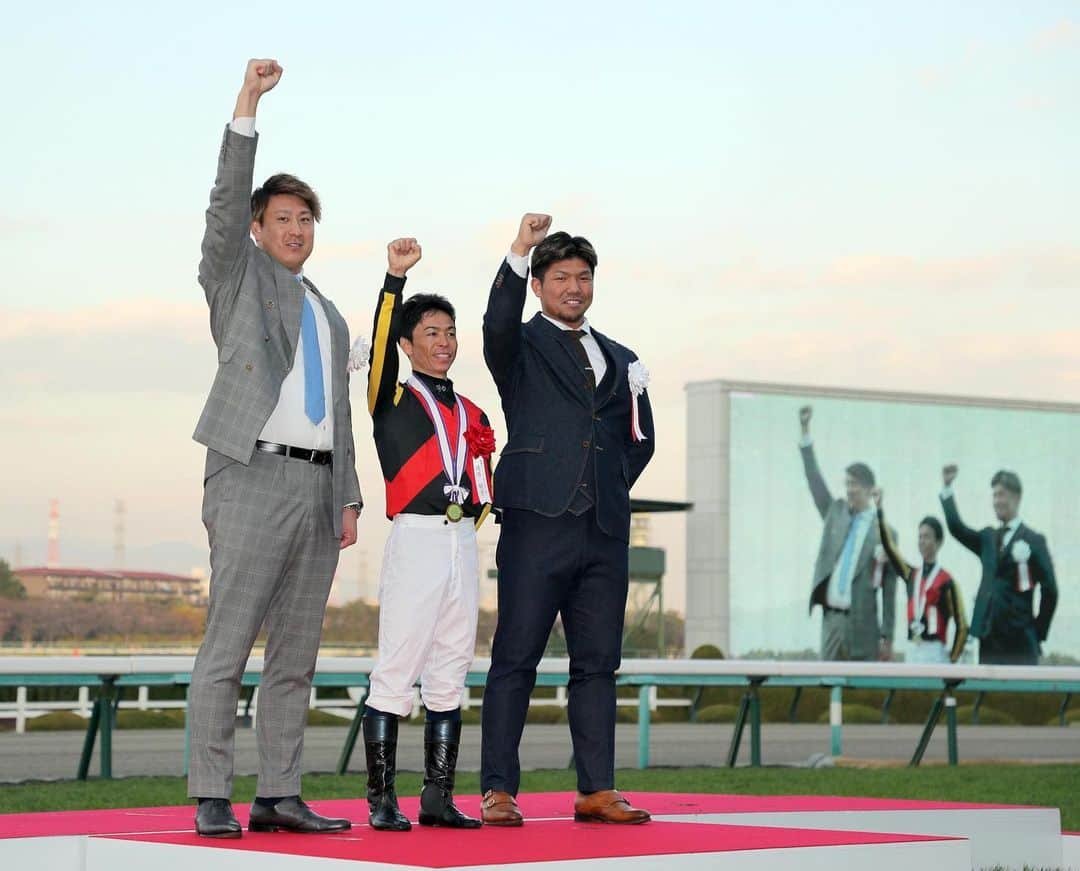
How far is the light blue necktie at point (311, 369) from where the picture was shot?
498 cm

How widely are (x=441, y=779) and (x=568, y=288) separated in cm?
162

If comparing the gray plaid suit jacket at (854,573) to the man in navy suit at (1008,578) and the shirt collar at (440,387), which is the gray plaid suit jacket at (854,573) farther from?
the shirt collar at (440,387)

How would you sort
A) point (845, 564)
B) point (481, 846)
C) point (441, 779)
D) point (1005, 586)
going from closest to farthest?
point (481, 846), point (441, 779), point (845, 564), point (1005, 586)

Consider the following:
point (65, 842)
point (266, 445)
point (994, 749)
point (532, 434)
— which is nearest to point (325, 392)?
point (266, 445)

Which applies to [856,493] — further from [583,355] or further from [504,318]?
[504,318]

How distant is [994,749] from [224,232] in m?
14.4

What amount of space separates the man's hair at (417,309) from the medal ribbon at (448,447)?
18cm

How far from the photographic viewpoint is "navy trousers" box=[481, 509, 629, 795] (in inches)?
211

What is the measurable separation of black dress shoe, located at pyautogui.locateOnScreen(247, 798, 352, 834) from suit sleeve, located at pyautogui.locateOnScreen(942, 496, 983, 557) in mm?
26122

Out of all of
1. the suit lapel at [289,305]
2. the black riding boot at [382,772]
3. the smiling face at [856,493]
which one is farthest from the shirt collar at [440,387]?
the smiling face at [856,493]

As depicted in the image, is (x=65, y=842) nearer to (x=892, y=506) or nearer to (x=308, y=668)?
(x=308, y=668)

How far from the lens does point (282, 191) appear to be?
5121 mm

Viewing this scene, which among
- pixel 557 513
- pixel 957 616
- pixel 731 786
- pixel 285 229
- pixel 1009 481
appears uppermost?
pixel 285 229

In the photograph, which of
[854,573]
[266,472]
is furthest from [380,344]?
[854,573]
